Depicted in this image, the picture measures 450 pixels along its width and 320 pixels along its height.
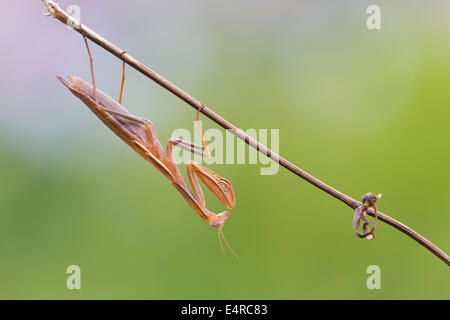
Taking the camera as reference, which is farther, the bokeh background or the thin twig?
the bokeh background

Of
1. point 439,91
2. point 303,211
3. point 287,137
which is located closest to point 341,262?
point 303,211

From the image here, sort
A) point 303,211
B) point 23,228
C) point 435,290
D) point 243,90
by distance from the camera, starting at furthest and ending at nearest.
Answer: point 243,90 → point 23,228 → point 303,211 → point 435,290

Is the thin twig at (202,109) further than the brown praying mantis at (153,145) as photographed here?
No

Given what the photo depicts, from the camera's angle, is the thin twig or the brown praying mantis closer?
the thin twig

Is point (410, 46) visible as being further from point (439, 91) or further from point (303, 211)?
point (303, 211)

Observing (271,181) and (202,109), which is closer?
(202,109)

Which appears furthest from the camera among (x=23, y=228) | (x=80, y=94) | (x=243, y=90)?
(x=243, y=90)

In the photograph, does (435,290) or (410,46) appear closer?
(435,290)

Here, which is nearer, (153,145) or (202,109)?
(202,109)
